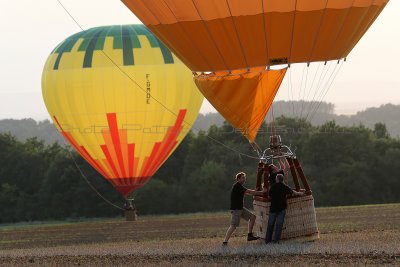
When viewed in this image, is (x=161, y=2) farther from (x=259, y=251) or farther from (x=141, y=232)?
(x=141, y=232)

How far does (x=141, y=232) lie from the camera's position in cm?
2989

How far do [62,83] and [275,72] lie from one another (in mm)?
16582

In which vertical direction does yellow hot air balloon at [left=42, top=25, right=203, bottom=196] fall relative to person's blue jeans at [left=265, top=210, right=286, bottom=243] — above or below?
above

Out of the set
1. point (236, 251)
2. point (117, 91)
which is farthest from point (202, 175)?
point (236, 251)

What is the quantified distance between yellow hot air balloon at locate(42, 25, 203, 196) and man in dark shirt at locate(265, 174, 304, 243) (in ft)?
56.0

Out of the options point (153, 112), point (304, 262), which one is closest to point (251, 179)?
point (153, 112)

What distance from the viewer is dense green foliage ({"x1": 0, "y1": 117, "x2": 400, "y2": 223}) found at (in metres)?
70.7

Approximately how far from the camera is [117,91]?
3688 cm

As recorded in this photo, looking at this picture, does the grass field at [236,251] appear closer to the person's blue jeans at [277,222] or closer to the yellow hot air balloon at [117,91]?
the person's blue jeans at [277,222]

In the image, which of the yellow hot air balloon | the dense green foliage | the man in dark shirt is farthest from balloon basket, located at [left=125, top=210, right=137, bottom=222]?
the dense green foliage

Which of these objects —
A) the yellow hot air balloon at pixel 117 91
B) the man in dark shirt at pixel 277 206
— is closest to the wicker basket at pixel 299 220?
the man in dark shirt at pixel 277 206

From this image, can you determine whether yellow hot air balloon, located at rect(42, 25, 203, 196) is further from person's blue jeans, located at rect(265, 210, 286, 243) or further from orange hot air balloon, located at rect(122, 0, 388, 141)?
person's blue jeans, located at rect(265, 210, 286, 243)

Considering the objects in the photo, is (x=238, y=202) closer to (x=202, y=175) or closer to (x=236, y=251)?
(x=236, y=251)

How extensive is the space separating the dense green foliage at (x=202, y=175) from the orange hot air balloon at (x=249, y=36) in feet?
149
